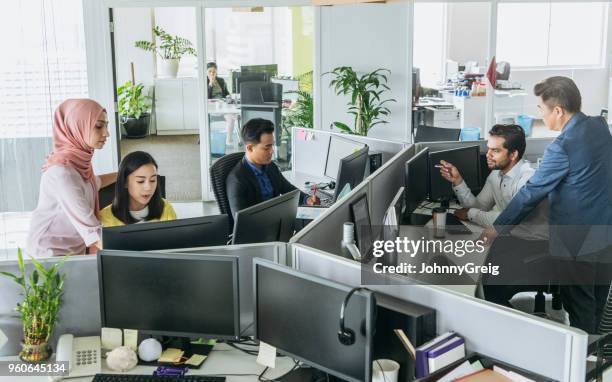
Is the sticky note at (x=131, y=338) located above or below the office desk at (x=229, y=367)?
above

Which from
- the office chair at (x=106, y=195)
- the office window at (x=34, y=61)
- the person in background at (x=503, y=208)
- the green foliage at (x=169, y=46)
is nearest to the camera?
the person in background at (x=503, y=208)

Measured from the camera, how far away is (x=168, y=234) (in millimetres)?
2863

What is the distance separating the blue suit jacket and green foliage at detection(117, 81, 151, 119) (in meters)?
7.11

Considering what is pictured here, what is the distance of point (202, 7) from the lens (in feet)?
23.2

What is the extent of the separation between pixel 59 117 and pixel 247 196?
1108mm

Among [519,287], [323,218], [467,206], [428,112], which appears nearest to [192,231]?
[323,218]

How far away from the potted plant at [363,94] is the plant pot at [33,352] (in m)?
4.99

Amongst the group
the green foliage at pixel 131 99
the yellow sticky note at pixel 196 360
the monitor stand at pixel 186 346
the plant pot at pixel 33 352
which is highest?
the green foliage at pixel 131 99

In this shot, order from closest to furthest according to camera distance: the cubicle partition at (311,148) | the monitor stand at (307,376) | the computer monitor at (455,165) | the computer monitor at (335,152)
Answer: the monitor stand at (307,376)
the computer monitor at (455,165)
the computer monitor at (335,152)
the cubicle partition at (311,148)

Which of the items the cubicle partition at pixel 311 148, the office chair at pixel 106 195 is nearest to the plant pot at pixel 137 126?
the cubicle partition at pixel 311 148

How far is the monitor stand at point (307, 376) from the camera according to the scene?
2.49m

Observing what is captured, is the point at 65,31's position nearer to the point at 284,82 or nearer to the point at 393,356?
the point at 284,82

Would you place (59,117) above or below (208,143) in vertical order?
above

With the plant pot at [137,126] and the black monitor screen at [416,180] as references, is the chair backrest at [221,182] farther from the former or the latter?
the plant pot at [137,126]
